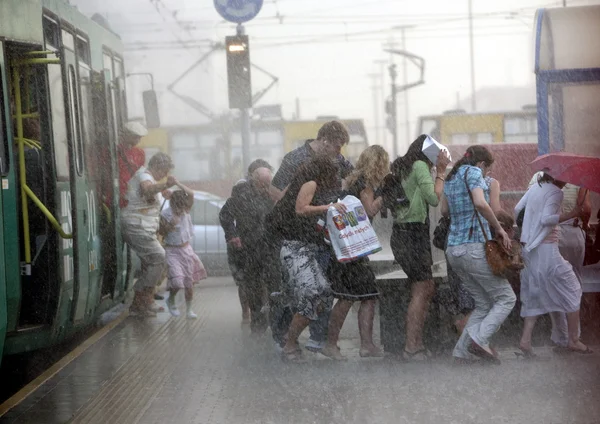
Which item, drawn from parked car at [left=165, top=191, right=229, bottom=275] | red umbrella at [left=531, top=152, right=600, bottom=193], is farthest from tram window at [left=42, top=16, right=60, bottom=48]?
parked car at [left=165, top=191, right=229, bottom=275]

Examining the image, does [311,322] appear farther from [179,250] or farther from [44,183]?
[179,250]

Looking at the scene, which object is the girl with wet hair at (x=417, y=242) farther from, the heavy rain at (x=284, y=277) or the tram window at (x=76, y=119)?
the tram window at (x=76, y=119)

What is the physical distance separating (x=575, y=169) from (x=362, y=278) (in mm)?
1752

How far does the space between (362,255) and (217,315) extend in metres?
4.20

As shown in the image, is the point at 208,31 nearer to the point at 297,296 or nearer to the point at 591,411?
the point at 297,296

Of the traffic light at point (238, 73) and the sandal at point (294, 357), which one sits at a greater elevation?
the traffic light at point (238, 73)

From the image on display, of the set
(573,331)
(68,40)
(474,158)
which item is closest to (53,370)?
(68,40)

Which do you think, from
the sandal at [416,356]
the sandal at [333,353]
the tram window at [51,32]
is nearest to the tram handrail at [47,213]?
the tram window at [51,32]

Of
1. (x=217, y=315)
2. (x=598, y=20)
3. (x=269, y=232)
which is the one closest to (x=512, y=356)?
(x=269, y=232)

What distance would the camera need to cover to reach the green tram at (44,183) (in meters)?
7.47

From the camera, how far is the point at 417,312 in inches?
340

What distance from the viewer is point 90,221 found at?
964cm

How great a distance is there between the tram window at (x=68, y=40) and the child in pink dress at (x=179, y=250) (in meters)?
2.64

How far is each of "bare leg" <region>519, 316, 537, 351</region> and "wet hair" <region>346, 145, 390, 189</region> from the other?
5.06 ft
